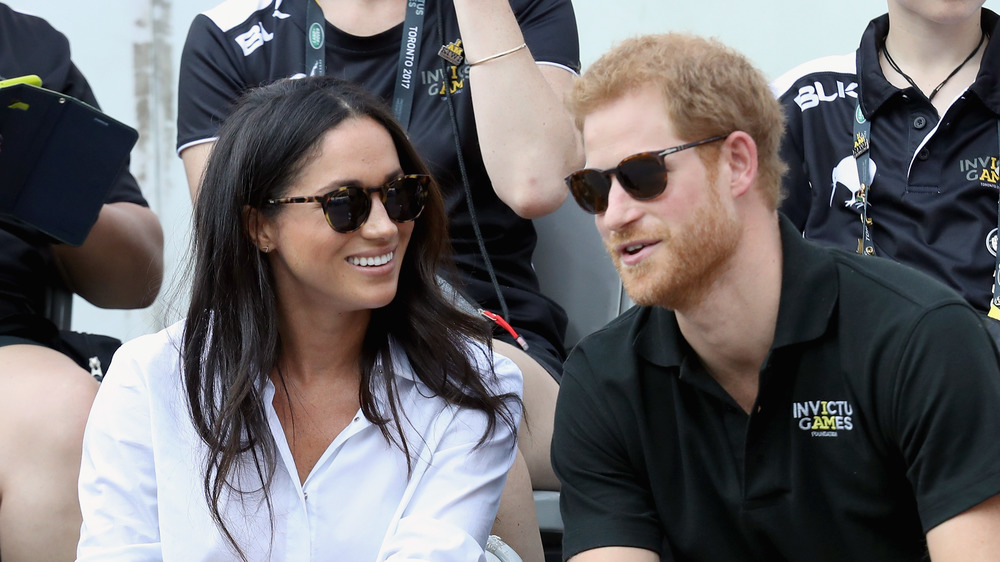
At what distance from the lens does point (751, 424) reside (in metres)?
1.83

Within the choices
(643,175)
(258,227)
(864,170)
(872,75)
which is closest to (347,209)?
(258,227)

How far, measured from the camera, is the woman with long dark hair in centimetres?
205

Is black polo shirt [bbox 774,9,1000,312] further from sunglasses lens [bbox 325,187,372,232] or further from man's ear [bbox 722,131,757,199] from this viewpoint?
sunglasses lens [bbox 325,187,372,232]

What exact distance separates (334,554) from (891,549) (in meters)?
0.96

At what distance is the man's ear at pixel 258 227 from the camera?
2.19 metres

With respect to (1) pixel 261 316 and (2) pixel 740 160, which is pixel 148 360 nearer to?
(1) pixel 261 316

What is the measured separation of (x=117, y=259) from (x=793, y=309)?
5.95 ft

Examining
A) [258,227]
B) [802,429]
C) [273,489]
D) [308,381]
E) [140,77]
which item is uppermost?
[140,77]

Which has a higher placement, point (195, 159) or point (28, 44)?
point (28, 44)

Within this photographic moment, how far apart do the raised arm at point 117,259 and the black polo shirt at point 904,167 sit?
163cm

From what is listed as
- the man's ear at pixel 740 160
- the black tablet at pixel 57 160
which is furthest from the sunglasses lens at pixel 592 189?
the black tablet at pixel 57 160

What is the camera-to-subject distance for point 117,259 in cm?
292

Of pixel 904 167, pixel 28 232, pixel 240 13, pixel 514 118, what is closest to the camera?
pixel 514 118

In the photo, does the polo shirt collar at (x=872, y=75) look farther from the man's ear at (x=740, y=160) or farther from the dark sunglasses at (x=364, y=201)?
the dark sunglasses at (x=364, y=201)
